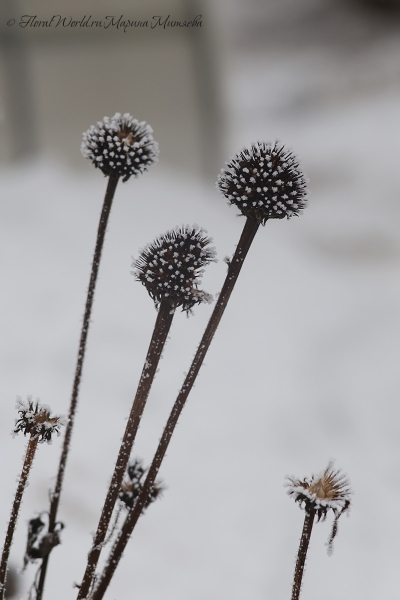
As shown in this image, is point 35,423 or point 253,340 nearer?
point 35,423

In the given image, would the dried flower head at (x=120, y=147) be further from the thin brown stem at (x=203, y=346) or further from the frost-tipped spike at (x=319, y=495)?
the frost-tipped spike at (x=319, y=495)

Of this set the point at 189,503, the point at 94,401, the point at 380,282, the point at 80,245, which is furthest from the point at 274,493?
the point at 80,245

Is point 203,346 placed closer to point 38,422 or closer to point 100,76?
point 38,422

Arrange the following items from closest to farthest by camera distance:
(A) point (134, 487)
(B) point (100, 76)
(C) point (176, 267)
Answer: (C) point (176, 267)
(A) point (134, 487)
(B) point (100, 76)


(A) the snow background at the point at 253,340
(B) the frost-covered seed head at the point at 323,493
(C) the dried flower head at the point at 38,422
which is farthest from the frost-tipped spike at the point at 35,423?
(A) the snow background at the point at 253,340

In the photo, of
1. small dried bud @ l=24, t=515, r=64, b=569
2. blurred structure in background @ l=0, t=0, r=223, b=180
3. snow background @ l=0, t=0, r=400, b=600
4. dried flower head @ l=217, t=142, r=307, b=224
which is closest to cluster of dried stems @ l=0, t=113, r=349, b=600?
dried flower head @ l=217, t=142, r=307, b=224

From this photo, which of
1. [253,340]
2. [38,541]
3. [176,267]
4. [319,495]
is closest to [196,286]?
[176,267]

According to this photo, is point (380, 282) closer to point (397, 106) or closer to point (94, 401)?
point (397, 106)
